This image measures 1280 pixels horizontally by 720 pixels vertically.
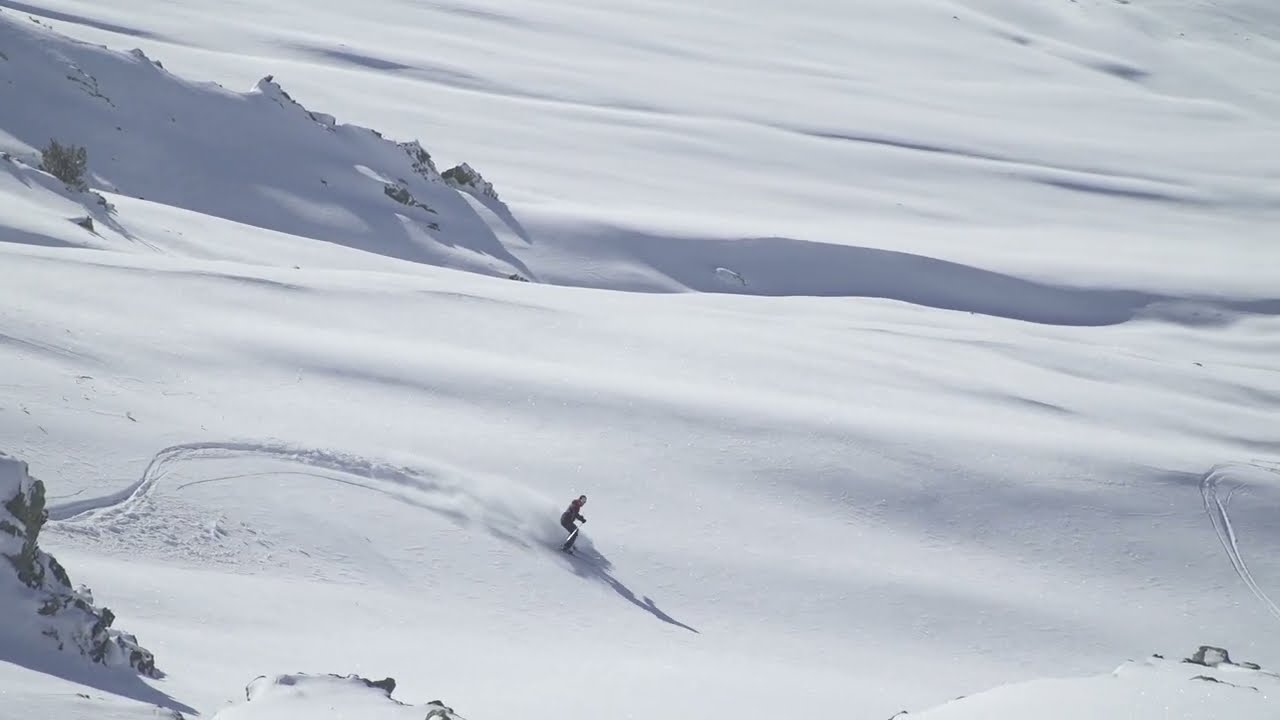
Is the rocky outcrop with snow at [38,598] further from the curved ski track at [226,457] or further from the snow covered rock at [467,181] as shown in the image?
the snow covered rock at [467,181]

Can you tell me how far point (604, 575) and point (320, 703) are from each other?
214 inches

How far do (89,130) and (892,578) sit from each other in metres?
18.9

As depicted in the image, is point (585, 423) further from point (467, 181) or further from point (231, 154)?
point (467, 181)

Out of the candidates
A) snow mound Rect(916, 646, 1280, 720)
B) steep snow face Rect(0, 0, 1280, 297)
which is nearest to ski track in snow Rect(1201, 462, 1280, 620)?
snow mound Rect(916, 646, 1280, 720)

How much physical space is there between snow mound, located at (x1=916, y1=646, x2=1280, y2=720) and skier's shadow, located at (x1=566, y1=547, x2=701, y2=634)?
Answer: 365 cm

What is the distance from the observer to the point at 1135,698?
8.73m

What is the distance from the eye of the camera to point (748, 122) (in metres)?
43.4

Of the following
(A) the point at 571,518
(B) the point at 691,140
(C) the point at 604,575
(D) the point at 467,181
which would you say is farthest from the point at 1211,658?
(B) the point at 691,140

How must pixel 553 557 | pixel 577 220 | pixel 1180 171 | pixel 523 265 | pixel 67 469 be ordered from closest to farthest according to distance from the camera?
pixel 67 469, pixel 553 557, pixel 523 265, pixel 577 220, pixel 1180 171

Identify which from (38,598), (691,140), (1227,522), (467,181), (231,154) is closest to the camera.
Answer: (38,598)

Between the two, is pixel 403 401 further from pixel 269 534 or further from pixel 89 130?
pixel 89 130

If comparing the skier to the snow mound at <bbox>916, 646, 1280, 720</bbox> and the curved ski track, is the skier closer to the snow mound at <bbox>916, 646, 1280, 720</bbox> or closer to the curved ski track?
the curved ski track

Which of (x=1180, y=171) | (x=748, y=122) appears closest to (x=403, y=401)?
(x=748, y=122)

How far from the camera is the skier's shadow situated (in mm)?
11883
